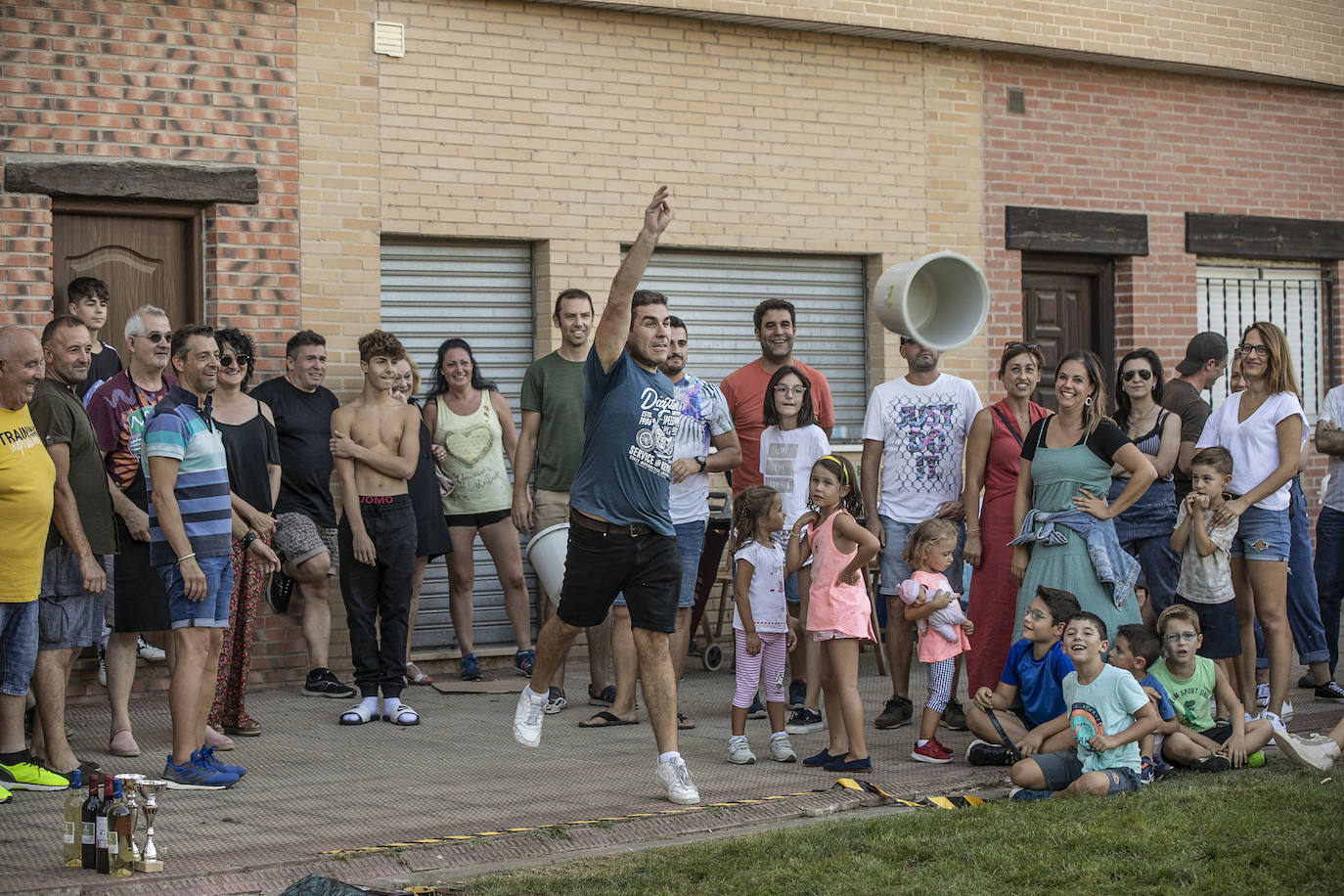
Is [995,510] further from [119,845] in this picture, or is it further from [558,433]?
[119,845]

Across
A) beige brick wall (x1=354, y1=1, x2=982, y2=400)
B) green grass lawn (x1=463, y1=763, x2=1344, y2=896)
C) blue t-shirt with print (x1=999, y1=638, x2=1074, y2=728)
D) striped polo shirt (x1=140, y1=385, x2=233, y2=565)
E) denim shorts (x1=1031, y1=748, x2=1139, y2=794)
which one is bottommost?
green grass lawn (x1=463, y1=763, x2=1344, y2=896)

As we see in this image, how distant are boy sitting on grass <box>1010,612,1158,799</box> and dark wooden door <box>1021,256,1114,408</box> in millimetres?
6442

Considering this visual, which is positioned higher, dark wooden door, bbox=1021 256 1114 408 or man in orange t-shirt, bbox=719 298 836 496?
dark wooden door, bbox=1021 256 1114 408

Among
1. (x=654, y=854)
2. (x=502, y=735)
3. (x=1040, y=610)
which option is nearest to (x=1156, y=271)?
(x=1040, y=610)

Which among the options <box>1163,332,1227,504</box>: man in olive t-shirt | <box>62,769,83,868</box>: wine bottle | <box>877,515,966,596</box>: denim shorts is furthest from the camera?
<box>1163,332,1227,504</box>: man in olive t-shirt

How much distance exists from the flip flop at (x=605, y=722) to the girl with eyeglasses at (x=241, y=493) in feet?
5.93

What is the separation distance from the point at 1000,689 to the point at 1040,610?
0.45 m

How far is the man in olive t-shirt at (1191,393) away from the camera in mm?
10172

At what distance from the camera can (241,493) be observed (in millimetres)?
8641

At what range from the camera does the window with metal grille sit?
1443cm

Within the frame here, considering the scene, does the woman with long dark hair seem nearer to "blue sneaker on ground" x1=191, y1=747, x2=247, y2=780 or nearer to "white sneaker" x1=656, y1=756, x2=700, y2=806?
"blue sneaker on ground" x1=191, y1=747, x2=247, y2=780

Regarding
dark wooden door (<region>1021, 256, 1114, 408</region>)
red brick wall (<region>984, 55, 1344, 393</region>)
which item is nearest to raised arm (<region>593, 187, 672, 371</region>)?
red brick wall (<region>984, 55, 1344, 393</region>)

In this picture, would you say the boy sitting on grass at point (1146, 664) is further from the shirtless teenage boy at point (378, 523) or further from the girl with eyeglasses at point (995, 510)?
the shirtless teenage boy at point (378, 523)

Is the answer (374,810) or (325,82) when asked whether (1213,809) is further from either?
(325,82)
